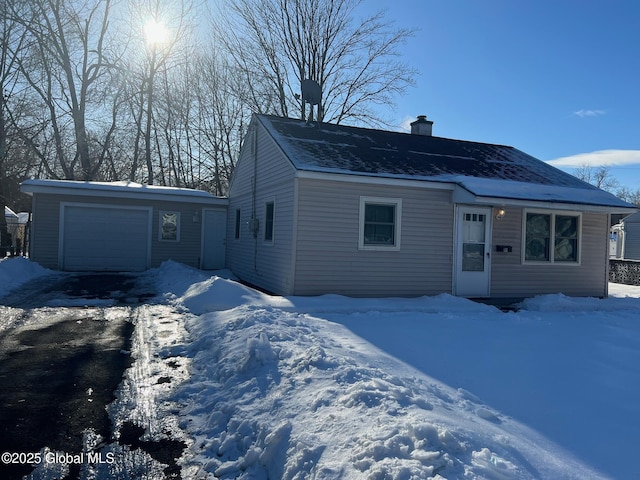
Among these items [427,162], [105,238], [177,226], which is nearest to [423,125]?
[427,162]

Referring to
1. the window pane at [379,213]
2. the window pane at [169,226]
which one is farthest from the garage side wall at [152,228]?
the window pane at [379,213]

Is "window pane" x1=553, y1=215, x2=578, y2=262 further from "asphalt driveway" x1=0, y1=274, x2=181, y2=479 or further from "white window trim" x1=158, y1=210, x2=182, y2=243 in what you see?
"white window trim" x1=158, y1=210, x2=182, y2=243

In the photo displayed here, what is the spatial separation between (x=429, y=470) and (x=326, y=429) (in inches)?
36.5

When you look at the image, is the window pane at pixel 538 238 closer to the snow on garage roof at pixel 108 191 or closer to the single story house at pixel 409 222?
the single story house at pixel 409 222

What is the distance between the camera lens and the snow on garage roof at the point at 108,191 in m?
15.1

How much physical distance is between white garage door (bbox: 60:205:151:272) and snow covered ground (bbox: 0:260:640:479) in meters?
8.97

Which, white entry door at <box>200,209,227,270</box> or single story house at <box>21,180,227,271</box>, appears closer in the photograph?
single story house at <box>21,180,227,271</box>

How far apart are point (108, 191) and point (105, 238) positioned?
1.69 m

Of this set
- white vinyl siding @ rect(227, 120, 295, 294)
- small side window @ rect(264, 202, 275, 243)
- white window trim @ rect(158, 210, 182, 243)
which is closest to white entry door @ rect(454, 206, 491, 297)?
white vinyl siding @ rect(227, 120, 295, 294)

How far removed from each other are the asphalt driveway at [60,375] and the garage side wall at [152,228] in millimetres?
5743

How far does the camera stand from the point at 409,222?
10.7 metres

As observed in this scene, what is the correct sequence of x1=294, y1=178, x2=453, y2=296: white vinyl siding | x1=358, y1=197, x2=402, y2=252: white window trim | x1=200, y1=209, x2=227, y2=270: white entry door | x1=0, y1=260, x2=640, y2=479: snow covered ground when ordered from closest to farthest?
x1=0, y1=260, x2=640, y2=479: snow covered ground
x1=294, y1=178, x2=453, y2=296: white vinyl siding
x1=358, y1=197, x2=402, y2=252: white window trim
x1=200, y1=209, x2=227, y2=270: white entry door

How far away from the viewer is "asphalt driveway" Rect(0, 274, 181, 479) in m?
3.45

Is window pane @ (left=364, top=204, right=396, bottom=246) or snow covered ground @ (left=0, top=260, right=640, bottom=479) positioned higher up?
window pane @ (left=364, top=204, right=396, bottom=246)
